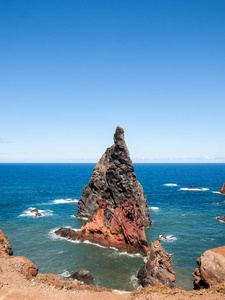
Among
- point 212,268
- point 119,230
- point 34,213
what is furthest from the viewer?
point 34,213

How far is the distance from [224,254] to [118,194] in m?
30.3

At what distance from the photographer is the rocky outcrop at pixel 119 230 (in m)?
40.8

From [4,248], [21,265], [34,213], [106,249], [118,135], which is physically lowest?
[106,249]

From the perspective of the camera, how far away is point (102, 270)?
3409cm

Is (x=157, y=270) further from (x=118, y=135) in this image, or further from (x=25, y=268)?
(x=118, y=135)

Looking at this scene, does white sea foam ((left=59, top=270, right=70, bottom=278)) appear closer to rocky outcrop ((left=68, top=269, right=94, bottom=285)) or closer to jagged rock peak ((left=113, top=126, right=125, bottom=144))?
rocky outcrop ((left=68, top=269, right=94, bottom=285))

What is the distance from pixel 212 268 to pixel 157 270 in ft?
37.0

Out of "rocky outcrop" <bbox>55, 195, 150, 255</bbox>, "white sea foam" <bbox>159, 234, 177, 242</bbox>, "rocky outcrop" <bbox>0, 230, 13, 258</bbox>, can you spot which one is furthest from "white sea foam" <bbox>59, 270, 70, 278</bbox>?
"white sea foam" <bbox>159, 234, 177, 242</bbox>

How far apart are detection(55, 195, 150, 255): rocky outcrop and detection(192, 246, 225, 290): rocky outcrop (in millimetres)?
22165

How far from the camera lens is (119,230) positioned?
140ft

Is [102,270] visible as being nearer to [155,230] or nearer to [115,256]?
[115,256]

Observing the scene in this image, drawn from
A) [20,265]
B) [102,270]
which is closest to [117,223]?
[102,270]

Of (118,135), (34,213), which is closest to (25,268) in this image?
(118,135)

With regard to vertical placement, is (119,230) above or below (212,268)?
below
